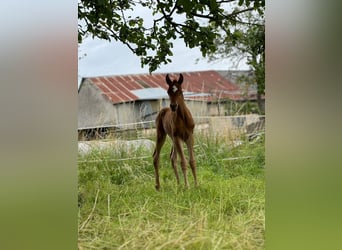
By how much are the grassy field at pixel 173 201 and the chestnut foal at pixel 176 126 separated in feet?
0.11

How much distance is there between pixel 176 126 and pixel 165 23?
22.0 inches

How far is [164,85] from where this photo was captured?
2859 mm

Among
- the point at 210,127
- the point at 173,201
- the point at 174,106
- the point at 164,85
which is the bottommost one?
the point at 173,201

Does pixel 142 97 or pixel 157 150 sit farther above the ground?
pixel 142 97

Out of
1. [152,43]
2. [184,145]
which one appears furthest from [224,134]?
[152,43]

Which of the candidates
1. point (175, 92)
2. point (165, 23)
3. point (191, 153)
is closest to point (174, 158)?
point (191, 153)

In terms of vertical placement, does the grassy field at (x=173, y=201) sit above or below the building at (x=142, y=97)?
below

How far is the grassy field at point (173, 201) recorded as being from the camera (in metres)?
2.73

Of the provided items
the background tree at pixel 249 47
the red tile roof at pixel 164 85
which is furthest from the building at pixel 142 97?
the background tree at pixel 249 47

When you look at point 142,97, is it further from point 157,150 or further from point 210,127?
point 210,127

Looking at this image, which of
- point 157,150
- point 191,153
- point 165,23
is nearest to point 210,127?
point 191,153

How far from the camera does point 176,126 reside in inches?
112

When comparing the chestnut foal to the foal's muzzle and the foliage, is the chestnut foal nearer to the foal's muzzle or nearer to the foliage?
the foal's muzzle

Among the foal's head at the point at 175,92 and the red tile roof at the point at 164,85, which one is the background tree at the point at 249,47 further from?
the foal's head at the point at 175,92
